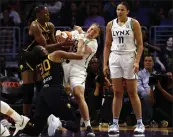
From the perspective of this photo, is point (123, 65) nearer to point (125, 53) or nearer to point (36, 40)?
point (125, 53)

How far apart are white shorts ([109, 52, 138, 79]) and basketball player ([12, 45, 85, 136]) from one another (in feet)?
3.21

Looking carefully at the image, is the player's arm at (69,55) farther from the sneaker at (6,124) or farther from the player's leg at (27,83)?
the sneaker at (6,124)

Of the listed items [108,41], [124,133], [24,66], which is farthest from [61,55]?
[124,133]

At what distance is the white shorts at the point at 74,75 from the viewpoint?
33.2ft

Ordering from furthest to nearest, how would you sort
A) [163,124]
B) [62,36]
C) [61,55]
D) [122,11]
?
[163,124] → [62,36] → [122,11] → [61,55]

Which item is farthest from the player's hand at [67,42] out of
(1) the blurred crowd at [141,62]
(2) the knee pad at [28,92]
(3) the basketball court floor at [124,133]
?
(1) the blurred crowd at [141,62]

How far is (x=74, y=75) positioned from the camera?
33.3 feet

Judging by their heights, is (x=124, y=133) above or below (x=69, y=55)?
below

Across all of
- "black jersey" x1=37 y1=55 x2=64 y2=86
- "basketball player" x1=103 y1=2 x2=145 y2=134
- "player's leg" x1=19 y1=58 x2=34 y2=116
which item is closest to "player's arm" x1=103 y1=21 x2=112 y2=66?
"basketball player" x1=103 y1=2 x2=145 y2=134

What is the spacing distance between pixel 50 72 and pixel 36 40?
136cm

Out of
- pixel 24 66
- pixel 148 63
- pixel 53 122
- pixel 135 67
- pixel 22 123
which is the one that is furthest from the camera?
pixel 148 63

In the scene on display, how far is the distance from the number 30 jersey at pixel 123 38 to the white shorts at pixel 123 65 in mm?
77

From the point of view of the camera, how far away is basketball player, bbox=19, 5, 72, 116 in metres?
10.6

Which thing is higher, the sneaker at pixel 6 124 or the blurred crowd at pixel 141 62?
the blurred crowd at pixel 141 62
